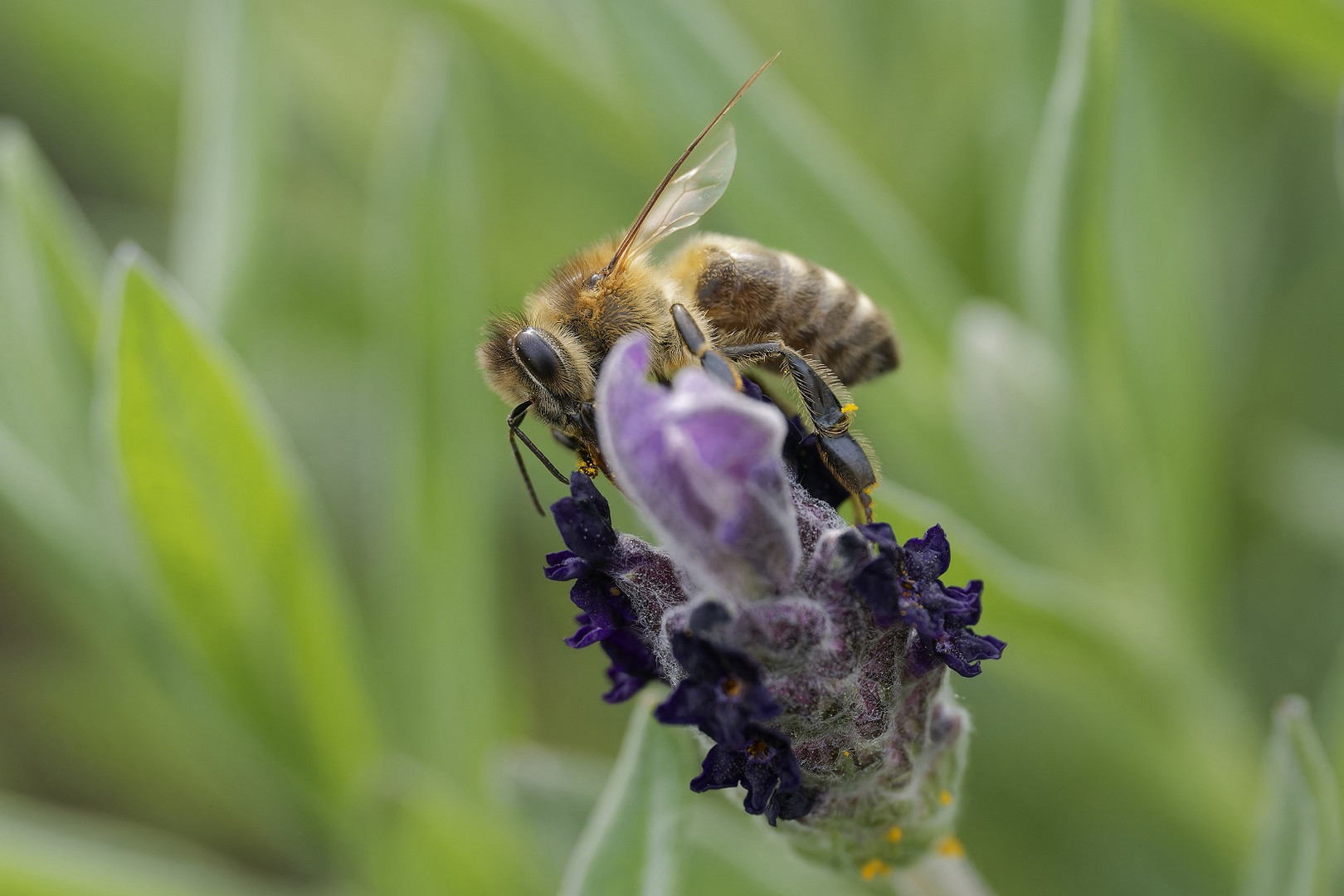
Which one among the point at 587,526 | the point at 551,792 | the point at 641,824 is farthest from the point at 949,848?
the point at 551,792

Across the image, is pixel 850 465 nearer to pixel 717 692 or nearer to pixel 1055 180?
pixel 717 692

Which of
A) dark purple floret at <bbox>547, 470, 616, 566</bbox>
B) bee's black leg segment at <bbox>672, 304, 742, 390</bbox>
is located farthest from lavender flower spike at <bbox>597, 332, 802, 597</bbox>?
bee's black leg segment at <bbox>672, 304, 742, 390</bbox>

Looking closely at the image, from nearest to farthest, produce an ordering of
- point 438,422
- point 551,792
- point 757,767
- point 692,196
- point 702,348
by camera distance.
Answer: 1. point 757,767
2. point 702,348
3. point 692,196
4. point 551,792
5. point 438,422

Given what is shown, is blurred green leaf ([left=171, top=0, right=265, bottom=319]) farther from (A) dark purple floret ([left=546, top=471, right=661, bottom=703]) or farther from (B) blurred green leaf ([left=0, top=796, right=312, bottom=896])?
(A) dark purple floret ([left=546, top=471, right=661, bottom=703])

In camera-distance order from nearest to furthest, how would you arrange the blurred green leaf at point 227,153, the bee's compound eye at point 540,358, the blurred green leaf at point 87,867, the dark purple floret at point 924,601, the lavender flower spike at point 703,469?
the lavender flower spike at point 703,469 < the dark purple floret at point 924,601 < the bee's compound eye at point 540,358 < the blurred green leaf at point 87,867 < the blurred green leaf at point 227,153

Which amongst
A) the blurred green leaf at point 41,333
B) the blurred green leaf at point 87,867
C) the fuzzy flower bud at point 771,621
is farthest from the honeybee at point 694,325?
the blurred green leaf at point 87,867

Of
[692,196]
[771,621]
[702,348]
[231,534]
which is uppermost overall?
[692,196]

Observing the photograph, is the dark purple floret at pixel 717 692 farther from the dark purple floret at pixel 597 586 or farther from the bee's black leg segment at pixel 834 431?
the bee's black leg segment at pixel 834 431
